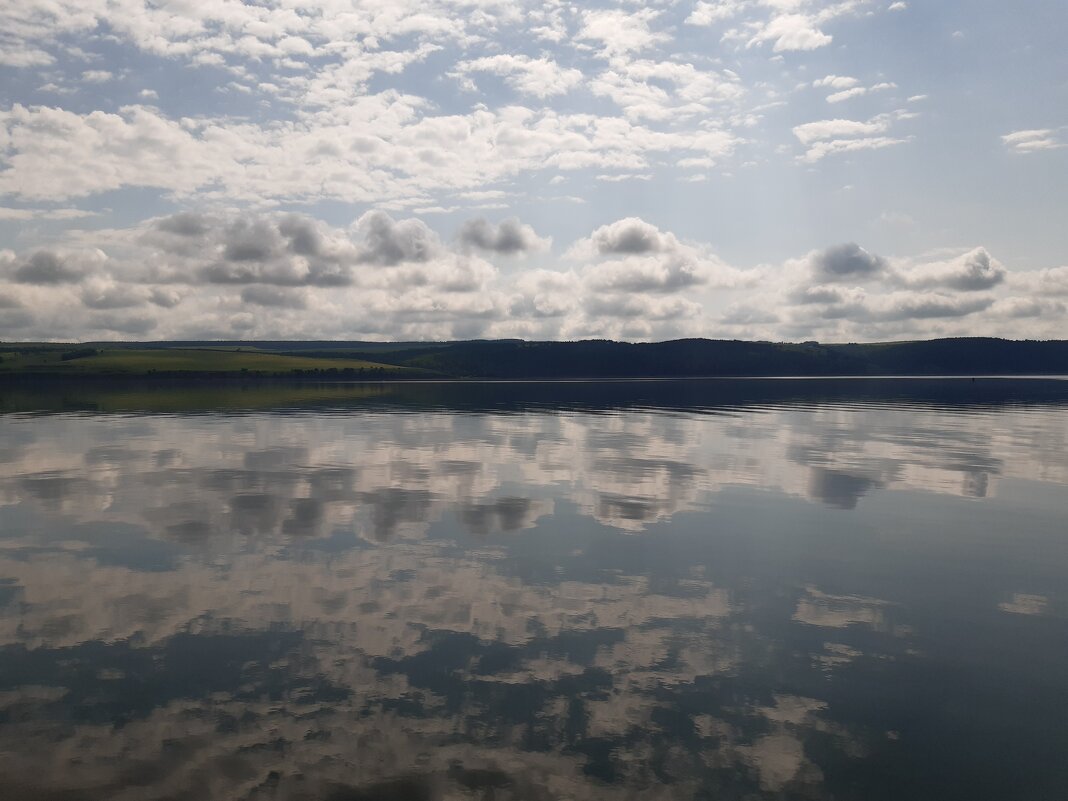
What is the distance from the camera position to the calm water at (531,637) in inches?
477

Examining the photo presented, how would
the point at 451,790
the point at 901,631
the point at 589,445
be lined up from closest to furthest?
1. the point at 451,790
2. the point at 901,631
3. the point at 589,445

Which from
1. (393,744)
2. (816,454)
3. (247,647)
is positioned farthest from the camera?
(816,454)

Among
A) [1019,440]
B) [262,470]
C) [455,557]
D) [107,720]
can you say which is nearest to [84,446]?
[262,470]

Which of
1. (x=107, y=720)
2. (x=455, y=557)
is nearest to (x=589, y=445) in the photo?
(x=455, y=557)

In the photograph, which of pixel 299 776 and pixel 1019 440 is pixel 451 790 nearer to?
pixel 299 776

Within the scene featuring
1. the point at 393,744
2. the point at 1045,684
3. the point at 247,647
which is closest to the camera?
the point at 393,744

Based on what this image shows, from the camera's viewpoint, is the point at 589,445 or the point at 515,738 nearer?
the point at 515,738

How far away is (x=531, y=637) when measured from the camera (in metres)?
17.4

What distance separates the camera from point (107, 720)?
13445mm

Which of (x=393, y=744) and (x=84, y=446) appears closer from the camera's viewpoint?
(x=393, y=744)

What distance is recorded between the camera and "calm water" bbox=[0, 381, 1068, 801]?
477 inches

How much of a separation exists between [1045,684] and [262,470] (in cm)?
3789

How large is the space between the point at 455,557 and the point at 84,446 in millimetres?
41890

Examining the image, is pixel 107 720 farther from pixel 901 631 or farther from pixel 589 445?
pixel 589 445
